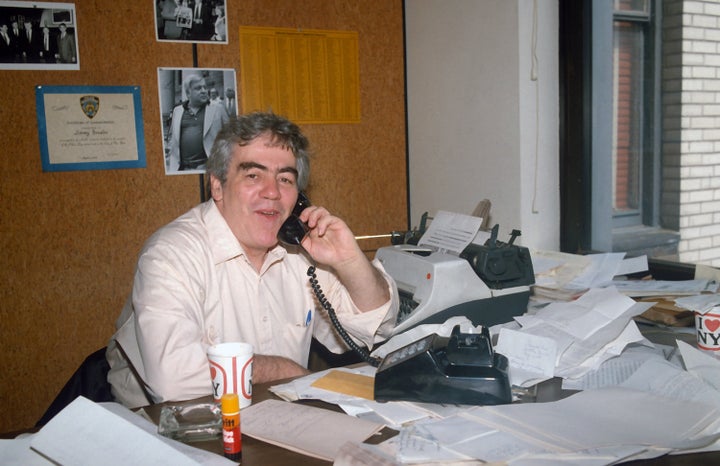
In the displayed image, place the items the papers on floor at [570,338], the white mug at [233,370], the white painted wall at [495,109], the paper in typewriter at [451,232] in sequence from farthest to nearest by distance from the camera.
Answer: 1. the white painted wall at [495,109]
2. the paper in typewriter at [451,232]
3. the papers on floor at [570,338]
4. the white mug at [233,370]

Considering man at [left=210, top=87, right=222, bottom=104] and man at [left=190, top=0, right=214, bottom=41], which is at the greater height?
man at [left=190, top=0, right=214, bottom=41]

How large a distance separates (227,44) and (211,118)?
0.28m

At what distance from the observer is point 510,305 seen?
1.82 m

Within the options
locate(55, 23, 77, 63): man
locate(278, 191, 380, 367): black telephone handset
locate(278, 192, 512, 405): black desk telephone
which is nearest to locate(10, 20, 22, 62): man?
locate(55, 23, 77, 63): man

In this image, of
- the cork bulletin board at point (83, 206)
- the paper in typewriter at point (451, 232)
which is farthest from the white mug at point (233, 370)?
the cork bulletin board at point (83, 206)

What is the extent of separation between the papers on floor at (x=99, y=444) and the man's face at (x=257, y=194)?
76 centimetres

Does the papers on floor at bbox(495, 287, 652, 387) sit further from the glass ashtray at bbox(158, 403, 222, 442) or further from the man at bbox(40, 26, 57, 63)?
the man at bbox(40, 26, 57, 63)

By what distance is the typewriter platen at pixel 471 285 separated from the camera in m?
1.75

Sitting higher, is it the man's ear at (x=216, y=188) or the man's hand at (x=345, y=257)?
the man's ear at (x=216, y=188)

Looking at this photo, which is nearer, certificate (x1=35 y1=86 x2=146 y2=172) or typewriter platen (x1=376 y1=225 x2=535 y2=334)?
typewriter platen (x1=376 y1=225 x2=535 y2=334)

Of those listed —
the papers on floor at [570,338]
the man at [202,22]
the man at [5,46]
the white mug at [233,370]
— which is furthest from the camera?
the man at [202,22]

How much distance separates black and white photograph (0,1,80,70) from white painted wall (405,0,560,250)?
52.4 inches

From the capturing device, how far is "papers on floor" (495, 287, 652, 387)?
A: 1.28m

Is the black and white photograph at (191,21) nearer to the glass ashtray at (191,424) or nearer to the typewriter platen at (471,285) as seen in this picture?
the typewriter platen at (471,285)
